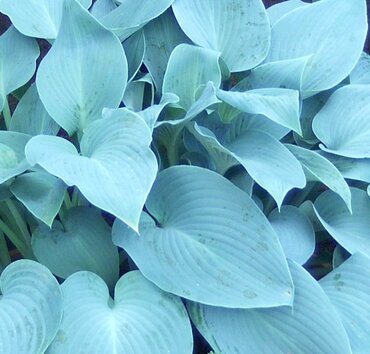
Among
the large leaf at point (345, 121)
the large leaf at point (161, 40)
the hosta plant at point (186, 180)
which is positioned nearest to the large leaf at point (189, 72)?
the hosta plant at point (186, 180)

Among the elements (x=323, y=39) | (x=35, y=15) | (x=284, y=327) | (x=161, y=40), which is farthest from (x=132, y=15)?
(x=284, y=327)

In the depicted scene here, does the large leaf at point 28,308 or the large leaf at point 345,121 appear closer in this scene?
the large leaf at point 28,308

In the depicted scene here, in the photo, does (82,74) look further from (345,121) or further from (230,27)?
(345,121)

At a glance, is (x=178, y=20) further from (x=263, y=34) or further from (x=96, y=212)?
(x=96, y=212)

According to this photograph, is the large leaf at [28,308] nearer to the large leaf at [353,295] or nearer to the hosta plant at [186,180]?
the hosta plant at [186,180]

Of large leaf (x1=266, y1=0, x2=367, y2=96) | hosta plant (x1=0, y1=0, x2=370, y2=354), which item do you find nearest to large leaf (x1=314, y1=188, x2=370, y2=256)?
hosta plant (x1=0, y1=0, x2=370, y2=354)

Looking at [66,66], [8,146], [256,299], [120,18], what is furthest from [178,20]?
[256,299]

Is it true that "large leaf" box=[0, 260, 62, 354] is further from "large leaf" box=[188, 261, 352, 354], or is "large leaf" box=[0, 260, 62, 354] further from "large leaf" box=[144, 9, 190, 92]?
"large leaf" box=[144, 9, 190, 92]
